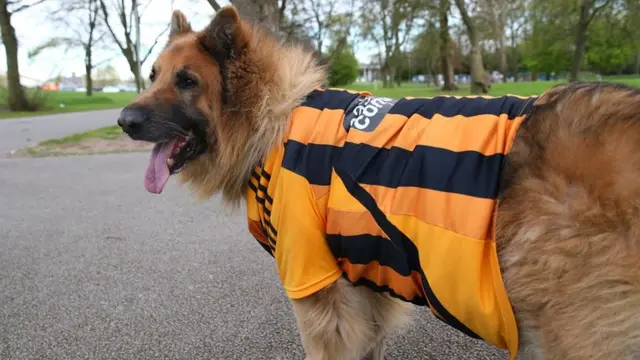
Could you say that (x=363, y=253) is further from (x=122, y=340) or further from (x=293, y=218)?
(x=122, y=340)

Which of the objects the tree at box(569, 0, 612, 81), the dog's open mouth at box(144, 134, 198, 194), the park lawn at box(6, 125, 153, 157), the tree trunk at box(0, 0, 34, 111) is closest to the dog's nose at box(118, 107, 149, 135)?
the dog's open mouth at box(144, 134, 198, 194)

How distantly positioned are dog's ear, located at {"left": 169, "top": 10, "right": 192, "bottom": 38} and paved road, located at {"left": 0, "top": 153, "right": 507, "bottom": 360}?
1.14 m

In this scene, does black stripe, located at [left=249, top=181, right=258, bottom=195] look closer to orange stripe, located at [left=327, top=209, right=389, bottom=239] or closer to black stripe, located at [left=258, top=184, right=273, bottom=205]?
black stripe, located at [left=258, top=184, right=273, bottom=205]

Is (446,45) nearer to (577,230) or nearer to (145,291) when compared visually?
(145,291)

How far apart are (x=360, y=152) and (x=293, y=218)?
397 mm

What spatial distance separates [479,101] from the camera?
80.6 inches

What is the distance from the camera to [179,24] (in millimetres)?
2979

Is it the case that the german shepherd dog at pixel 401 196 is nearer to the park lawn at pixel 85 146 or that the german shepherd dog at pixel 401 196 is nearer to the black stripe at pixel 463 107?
the black stripe at pixel 463 107

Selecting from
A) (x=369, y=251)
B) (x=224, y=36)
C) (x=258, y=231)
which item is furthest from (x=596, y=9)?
(x=369, y=251)

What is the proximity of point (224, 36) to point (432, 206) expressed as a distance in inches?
55.1

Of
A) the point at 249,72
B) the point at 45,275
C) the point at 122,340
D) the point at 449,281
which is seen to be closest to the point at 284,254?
the point at 449,281

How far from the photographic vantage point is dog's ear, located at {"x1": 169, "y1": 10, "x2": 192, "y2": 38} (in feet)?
9.73

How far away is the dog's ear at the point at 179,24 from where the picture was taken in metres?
2.97

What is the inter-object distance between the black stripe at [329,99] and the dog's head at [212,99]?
0.79 ft
